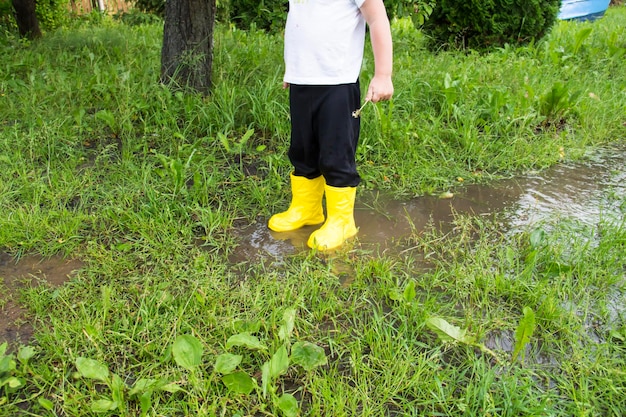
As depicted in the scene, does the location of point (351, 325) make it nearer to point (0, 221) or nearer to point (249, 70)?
point (0, 221)

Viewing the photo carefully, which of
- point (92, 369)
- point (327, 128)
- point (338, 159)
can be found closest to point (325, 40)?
point (327, 128)

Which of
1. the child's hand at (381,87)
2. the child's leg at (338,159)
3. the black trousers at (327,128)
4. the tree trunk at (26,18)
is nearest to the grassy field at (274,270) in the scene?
the child's leg at (338,159)

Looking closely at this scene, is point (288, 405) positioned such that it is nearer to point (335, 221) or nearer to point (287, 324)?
point (287, 324)

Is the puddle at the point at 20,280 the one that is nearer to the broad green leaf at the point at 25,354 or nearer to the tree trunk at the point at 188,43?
the broad green leaf at the point at 25,354

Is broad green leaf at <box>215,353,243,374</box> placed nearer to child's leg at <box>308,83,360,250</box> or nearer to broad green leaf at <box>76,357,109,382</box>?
broad green leaf at <box>76,357,109,382</box>

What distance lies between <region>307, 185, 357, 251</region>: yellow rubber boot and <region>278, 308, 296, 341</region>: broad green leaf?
20.2 inches

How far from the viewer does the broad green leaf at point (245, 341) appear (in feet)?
5.30

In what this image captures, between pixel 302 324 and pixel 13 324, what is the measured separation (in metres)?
1.03

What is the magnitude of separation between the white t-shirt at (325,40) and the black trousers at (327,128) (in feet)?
0.18

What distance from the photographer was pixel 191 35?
136 inches

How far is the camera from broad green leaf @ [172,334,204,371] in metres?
1.55

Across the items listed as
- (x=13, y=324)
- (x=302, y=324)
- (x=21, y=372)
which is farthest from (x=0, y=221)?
(x=302, y=324)

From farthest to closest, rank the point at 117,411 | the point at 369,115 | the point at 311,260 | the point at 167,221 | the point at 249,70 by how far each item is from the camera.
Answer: the point at 249,70 → the point at 369,115 → the point at 167,221 → the point at 311,260 → the point at 117,411

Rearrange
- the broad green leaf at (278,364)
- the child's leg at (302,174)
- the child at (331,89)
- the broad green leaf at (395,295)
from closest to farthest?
the broad green leaf at (278,364), the broad green leaf at (395,295), the child at (331,89), the child's leg at (302,174)
